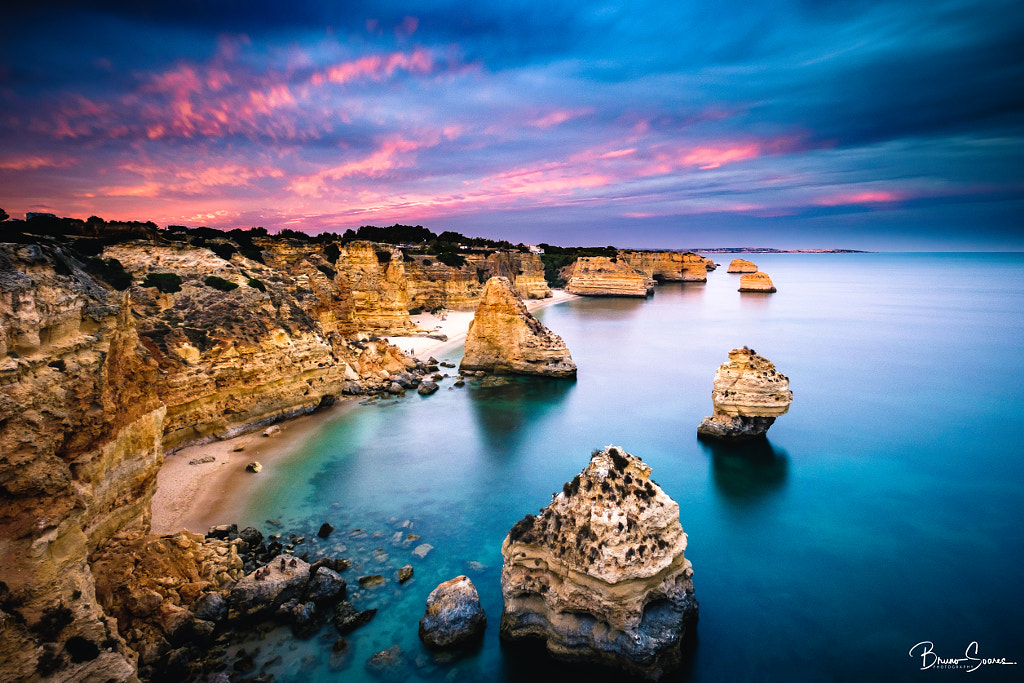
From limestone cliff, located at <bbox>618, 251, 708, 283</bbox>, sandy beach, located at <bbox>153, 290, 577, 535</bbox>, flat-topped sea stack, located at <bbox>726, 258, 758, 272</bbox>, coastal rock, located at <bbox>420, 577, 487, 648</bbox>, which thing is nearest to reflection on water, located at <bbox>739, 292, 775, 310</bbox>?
limestone cliff, located at <bbox>618, 251, 708, 283</bbox>

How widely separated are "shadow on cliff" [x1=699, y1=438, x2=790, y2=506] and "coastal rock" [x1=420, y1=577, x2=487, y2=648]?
11.4 m

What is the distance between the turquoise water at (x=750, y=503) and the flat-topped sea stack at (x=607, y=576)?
88 centimetres

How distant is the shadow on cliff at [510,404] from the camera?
24.4 m

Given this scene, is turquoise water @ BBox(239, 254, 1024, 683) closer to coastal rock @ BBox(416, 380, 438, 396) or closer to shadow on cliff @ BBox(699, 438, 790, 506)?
shadow on cliff @ BBox(699, 438, 790, 506)

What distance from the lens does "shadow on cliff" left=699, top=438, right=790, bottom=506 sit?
60.6 ft

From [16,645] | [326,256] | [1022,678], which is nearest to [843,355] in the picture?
[1022,678]

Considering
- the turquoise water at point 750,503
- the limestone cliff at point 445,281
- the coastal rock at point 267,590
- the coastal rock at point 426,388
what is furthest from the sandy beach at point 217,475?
the limestone cliff at point 445,281

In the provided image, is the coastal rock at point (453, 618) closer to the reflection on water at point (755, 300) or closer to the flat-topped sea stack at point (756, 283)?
the reflection on water at point (755, 300)

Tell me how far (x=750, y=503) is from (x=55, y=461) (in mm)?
→ 19445

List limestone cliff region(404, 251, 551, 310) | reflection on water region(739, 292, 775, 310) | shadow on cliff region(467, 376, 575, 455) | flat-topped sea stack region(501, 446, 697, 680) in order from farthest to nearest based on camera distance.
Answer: reflection on water region(739, 292, 775, 310) → limestone cliff region(404, 251, 551, 310) → shadow on cliff region(467, 376, 575, 455) → flat-topped sea stack region(501, 446, 697, 680)

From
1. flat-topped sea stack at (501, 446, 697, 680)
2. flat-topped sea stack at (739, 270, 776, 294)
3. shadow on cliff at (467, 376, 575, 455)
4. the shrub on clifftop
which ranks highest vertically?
the shrub on clifftop

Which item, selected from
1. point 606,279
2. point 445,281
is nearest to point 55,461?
point 445,281

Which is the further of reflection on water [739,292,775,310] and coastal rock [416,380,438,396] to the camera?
reflection on water [739,292,775,310]

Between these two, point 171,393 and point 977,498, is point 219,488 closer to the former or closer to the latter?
point 171,393
